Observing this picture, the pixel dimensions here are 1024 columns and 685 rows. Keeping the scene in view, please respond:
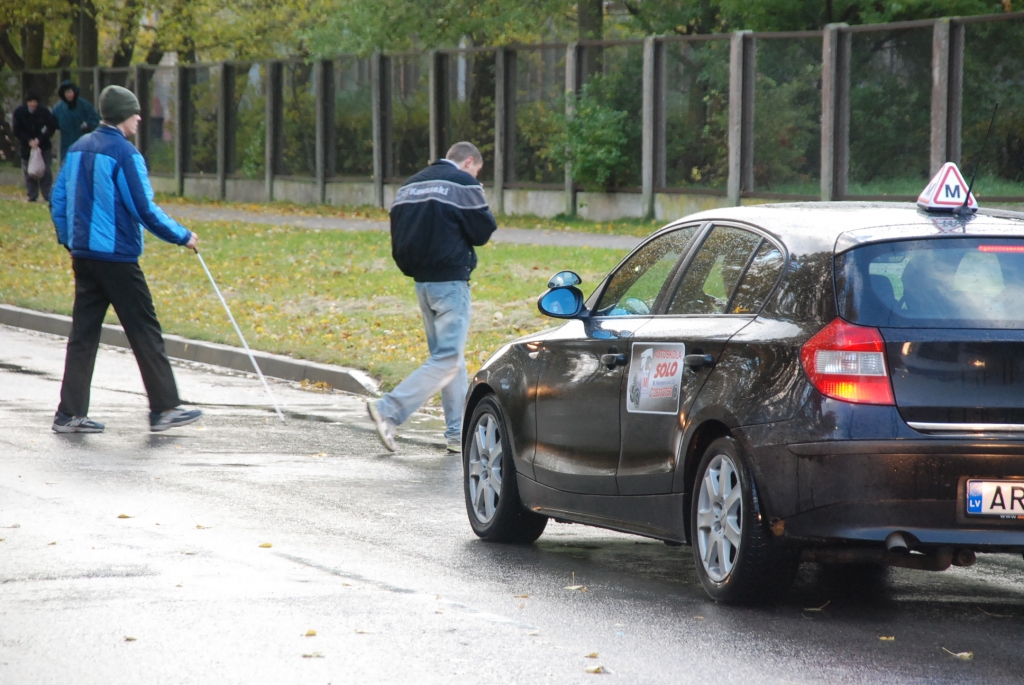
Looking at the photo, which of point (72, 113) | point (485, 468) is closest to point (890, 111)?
point (72, 113)

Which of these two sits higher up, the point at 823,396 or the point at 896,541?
the point at 823,396

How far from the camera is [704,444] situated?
6418 mm

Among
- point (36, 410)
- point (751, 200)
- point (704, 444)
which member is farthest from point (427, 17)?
point (704, 444)

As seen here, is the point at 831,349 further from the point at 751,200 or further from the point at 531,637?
the point at 751,200

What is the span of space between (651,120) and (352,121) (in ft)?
28.1

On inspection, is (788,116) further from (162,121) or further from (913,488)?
(162,121)

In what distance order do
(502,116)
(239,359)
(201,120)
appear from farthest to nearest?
1. (201,120)
2. (502,116)
3. (239,359)

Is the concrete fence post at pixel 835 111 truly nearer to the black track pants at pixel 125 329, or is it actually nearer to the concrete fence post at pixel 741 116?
the concrete fence post at pixel 741 116

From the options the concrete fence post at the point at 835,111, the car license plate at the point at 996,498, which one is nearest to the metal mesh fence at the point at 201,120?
the concrete fence post at the point at 835,111

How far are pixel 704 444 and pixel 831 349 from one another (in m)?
A: 0.77

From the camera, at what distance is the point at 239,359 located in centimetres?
1532

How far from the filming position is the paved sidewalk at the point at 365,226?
2212 cm

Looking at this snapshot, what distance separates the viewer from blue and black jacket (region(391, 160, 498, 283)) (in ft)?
34.9

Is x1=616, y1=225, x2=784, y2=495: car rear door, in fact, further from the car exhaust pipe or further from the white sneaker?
the white sneaker
